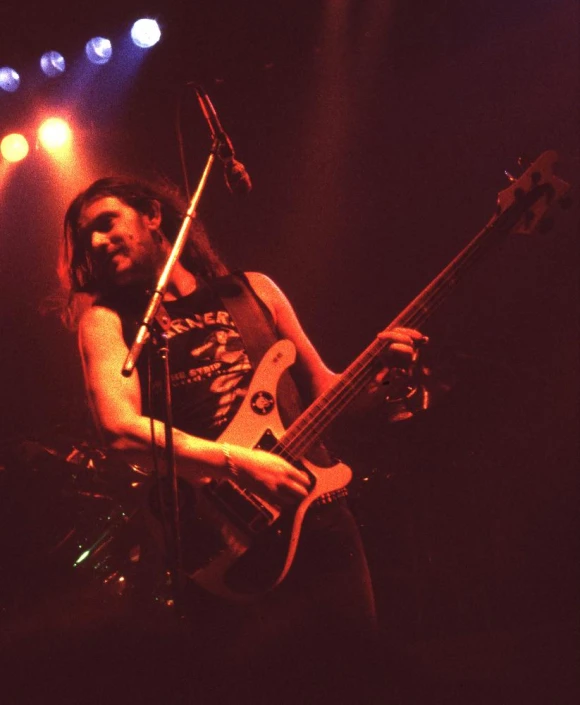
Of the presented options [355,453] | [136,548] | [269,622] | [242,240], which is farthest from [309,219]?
[269,622]

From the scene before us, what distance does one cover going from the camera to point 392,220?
370 centimetres

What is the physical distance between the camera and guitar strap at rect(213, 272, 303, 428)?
2.29 metres

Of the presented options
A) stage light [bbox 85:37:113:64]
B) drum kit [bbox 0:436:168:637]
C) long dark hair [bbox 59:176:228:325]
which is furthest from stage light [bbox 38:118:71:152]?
drum kit [bbox 0:436:168:637]

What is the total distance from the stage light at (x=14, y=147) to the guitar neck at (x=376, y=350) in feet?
8.18

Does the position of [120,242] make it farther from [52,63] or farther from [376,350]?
[52,63]

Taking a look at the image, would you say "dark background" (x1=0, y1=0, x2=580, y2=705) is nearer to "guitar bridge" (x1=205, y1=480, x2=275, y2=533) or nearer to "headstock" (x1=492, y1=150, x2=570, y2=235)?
"headstock" (x1=492, y1=150, x2=570, y2=235)

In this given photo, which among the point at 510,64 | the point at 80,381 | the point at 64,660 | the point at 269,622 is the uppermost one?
the point at 510,64

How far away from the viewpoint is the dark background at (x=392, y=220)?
333 centimetres

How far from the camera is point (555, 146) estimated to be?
12.2ft

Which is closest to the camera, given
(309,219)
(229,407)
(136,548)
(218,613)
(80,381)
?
(218,613)

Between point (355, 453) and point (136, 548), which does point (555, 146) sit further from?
point (136, 548)

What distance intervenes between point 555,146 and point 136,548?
10.3 feet

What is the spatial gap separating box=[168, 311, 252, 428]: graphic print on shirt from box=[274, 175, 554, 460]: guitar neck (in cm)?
24

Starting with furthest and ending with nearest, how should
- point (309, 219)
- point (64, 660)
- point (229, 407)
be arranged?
point (309, 219), point (64, 660), point (229, 407)
